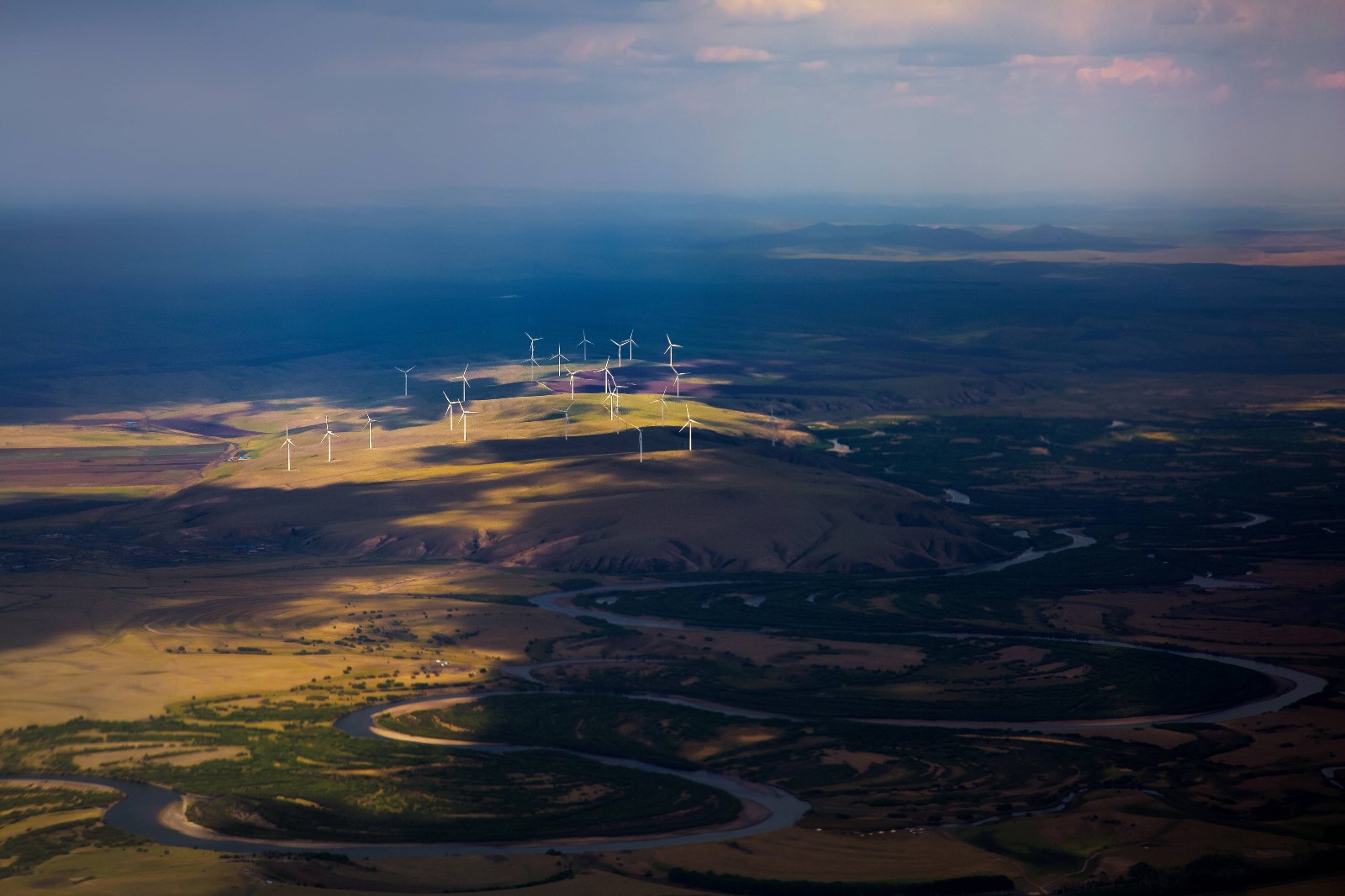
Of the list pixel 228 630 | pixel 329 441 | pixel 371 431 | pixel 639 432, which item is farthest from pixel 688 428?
pixel 228 630

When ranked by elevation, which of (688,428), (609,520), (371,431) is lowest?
(609,520)

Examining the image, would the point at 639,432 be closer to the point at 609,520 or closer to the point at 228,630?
the point at 609,520

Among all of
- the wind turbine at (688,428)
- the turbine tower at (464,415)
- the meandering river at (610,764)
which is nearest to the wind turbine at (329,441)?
the turbine tower at (464,415)

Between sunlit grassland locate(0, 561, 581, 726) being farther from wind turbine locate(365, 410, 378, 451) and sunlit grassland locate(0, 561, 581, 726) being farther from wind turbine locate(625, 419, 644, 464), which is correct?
wind turbine locate(365, 410, 378, 451)

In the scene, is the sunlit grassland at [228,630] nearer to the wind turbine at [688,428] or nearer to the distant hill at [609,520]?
the distant hill at [609,520]

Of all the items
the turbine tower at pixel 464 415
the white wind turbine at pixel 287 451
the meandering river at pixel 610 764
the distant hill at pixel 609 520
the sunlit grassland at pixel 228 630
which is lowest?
the meandering river at pixel 610 764

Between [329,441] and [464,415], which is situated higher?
[464,415]

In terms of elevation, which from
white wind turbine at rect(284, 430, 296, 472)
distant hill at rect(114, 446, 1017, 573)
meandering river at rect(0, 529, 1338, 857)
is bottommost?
meandering river at rect(0, 529, 1338, 857)

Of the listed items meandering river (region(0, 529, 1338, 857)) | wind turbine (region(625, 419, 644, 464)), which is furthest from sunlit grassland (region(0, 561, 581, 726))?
wind turbine (region(625, 419, 644, 464))

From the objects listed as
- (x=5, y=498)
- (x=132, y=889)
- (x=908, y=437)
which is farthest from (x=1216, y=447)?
(x=132, y=889)

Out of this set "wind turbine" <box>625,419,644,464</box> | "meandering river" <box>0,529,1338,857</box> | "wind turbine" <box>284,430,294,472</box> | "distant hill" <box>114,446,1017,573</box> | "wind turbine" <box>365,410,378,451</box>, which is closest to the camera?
"meandering river" <box>0,529,1338,857</box>

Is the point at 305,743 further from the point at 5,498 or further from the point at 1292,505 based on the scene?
the point at 1292,505
